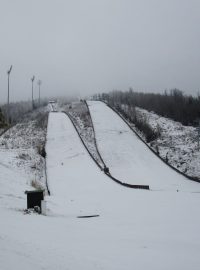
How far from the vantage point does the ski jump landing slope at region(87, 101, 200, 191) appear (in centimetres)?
2485

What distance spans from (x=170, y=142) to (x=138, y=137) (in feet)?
12.4

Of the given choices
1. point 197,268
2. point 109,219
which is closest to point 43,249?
point 197,268

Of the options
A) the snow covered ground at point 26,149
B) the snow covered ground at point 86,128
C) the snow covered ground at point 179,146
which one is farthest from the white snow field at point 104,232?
the snow covered ground at point 86,128

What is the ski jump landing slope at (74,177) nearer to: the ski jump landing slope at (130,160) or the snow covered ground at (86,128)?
the snow covered ground at (86,128)

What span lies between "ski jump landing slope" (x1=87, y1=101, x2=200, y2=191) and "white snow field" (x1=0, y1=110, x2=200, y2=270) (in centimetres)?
585

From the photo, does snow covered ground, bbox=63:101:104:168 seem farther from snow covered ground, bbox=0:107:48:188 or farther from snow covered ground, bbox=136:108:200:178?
snow covered ground, bbox=136:108:200:178

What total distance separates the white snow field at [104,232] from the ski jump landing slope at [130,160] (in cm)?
585

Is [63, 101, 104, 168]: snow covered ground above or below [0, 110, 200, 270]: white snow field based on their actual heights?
above

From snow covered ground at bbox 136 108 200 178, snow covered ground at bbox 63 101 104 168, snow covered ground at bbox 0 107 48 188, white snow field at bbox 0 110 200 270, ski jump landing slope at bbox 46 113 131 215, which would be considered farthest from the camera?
snow covered ground at bbox 63 101 104 168

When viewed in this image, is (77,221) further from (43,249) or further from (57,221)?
(43,249)

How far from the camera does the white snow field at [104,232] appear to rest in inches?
244

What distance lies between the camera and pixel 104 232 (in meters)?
9.55

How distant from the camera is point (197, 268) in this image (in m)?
6.66

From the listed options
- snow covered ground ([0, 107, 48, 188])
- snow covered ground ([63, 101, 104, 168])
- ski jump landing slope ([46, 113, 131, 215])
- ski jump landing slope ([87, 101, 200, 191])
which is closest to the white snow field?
ski jump landing slope ([46, 113, 131, 215])
